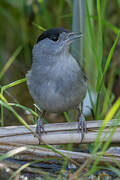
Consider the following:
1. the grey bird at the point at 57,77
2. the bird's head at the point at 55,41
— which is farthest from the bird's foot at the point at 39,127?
the bird's head at the point at 55,41

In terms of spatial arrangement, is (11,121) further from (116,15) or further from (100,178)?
(116,15)

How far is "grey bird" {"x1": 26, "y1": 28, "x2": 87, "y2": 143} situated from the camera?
11.0ft

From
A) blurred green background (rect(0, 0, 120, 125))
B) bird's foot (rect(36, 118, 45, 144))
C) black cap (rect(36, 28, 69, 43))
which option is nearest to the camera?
bird's foot (rect(36, 118, 45, 144))

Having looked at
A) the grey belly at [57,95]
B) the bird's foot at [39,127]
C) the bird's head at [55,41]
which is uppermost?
the bird's head at [55,41]

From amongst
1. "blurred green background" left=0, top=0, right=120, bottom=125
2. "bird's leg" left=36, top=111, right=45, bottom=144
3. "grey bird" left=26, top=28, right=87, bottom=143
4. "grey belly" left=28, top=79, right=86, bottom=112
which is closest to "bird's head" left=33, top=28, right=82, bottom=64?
"grey bird" left=26, top=28, right=87, bottom=143

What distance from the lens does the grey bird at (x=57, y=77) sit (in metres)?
3.36

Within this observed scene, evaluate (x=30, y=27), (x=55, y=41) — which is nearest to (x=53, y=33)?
(x=55, y=41)

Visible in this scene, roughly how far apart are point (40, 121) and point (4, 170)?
28.9 inches

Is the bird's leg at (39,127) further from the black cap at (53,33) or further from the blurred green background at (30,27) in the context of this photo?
the blurred green background at (30,27)

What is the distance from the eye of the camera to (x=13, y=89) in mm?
4742

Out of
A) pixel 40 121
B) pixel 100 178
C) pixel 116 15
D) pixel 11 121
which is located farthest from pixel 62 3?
pixel 100 178

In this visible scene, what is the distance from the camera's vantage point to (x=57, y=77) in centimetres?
336

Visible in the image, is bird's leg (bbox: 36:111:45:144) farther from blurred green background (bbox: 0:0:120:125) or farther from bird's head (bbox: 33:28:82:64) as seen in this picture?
blurred green background (bbox: 0:0:120:125)

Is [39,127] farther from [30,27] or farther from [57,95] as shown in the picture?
[30,27]
